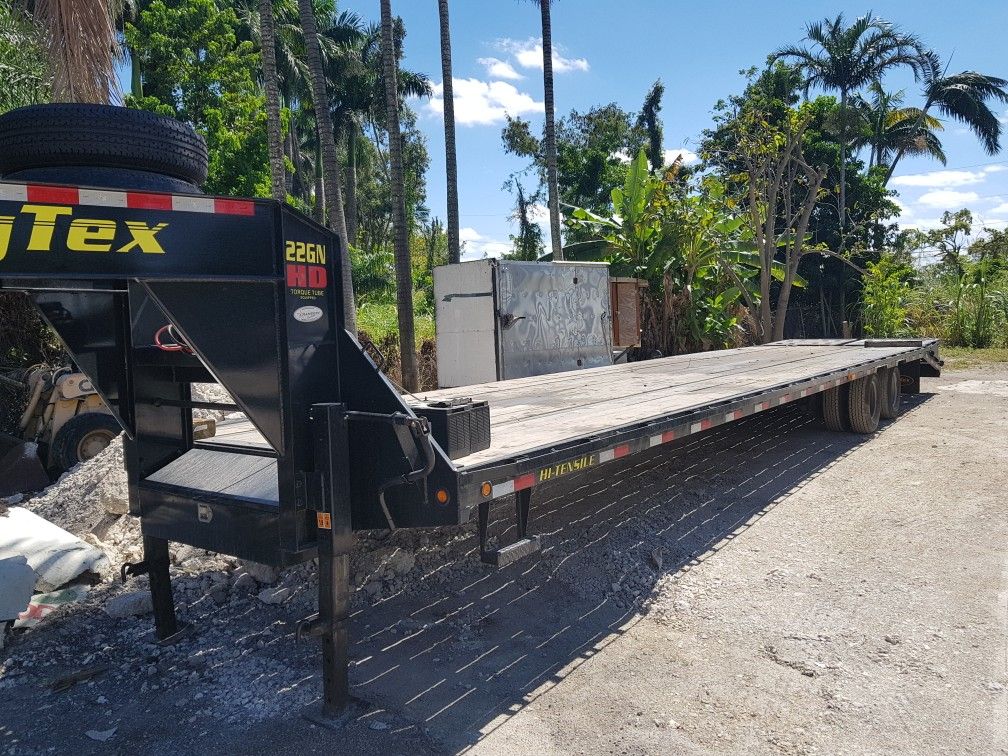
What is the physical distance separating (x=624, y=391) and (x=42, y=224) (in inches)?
198

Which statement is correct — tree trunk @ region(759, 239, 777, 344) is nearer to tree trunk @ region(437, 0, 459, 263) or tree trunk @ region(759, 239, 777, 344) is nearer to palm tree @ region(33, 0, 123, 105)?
tree trunk @ region(437, 0, 459, 263)

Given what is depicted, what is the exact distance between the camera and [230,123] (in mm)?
19812

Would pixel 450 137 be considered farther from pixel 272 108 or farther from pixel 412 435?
pixel 412 435

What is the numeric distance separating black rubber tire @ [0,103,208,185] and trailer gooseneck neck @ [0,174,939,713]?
349 millimetres

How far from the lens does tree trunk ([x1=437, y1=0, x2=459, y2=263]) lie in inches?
679

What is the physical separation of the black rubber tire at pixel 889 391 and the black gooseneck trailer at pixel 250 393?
24.5 ft

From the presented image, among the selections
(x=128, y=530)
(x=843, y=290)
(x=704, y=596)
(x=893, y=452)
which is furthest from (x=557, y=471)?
(x=843, y=290)

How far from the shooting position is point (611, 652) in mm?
4168

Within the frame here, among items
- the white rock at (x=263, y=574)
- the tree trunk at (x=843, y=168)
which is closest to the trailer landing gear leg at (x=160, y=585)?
the white rock at (x=263, y=574)

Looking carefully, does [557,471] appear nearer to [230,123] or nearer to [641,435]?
[641,435]

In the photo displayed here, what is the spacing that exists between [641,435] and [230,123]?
58.9 ft

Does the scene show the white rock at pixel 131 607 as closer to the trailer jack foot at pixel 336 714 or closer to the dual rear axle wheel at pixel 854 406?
the trailer jack foot at pixel 336 714

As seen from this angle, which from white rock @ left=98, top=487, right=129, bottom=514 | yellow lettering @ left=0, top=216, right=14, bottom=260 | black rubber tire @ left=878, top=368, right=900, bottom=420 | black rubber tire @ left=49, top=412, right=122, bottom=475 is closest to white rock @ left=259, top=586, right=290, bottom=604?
white rock @ left=98, top=487, right=129, bottom=514

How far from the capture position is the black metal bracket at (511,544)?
148 inches
